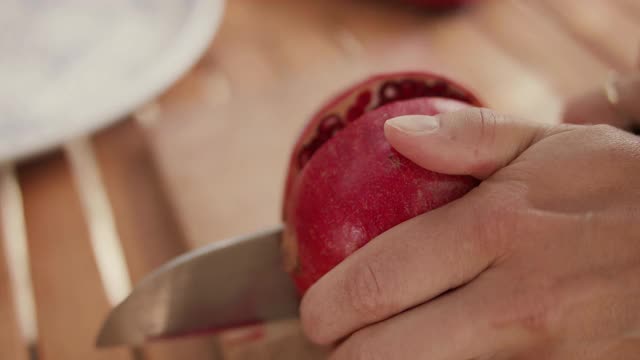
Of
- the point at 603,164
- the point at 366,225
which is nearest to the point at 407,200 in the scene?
the point at 366,225

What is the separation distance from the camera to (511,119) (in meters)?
0.72

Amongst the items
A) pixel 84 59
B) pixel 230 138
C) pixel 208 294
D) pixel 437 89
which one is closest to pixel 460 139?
pixel 437 89

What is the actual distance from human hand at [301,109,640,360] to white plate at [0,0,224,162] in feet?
2.17

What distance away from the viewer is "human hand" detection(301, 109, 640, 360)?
670mm

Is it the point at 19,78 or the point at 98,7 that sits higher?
the point at 98,7

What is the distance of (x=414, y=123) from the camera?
70 cm

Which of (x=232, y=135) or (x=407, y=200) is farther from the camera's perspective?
(x=232, y=135)

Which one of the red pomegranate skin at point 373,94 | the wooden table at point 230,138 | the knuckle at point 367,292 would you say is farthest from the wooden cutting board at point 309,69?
the knuckle at point 367,292

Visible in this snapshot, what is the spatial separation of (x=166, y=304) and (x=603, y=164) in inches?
21.2

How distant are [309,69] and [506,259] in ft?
2.66

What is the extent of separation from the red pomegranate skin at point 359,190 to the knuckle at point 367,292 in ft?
0.14

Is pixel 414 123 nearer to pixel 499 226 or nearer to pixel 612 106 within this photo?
pixel 499 226

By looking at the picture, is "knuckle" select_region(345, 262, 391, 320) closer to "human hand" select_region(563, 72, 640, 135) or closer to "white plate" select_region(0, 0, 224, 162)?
"human hand" select_region(563, 72, 640, 135)

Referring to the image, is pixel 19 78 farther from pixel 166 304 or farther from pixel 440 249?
pixel 440 249
